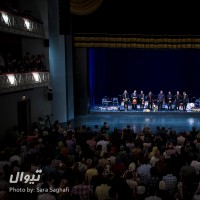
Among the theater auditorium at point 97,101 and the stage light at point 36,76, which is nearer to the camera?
the theater auditorium at point 97,101

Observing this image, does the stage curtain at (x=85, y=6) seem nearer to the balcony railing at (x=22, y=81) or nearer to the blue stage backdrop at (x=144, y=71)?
the balcony railing at (x=22, y=81)

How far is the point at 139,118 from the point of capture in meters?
20.9

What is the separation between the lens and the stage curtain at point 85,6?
1850 cm

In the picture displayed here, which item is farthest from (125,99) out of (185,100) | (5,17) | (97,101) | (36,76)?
(5,17)

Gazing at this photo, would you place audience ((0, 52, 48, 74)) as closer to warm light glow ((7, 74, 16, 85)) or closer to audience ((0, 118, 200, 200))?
warm light glow ((7, 74, 16, 85))

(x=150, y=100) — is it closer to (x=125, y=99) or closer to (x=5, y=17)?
(x=125, y=99)

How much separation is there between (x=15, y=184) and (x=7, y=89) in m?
7.43

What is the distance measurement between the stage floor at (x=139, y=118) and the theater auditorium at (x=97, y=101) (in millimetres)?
60

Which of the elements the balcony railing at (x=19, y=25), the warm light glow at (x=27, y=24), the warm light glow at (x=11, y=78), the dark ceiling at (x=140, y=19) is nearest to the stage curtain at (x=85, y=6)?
the dark ceiling at (x=140, y=19)

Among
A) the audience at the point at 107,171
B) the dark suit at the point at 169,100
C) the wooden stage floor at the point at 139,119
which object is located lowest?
the wooden stage floor at the point at 139,119

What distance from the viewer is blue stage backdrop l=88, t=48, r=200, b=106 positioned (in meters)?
24.2

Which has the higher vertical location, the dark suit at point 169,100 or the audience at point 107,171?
the dark suit at point 169,100

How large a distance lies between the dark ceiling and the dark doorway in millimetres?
5780

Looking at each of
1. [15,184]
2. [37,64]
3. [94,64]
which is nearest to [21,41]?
[37,64]
